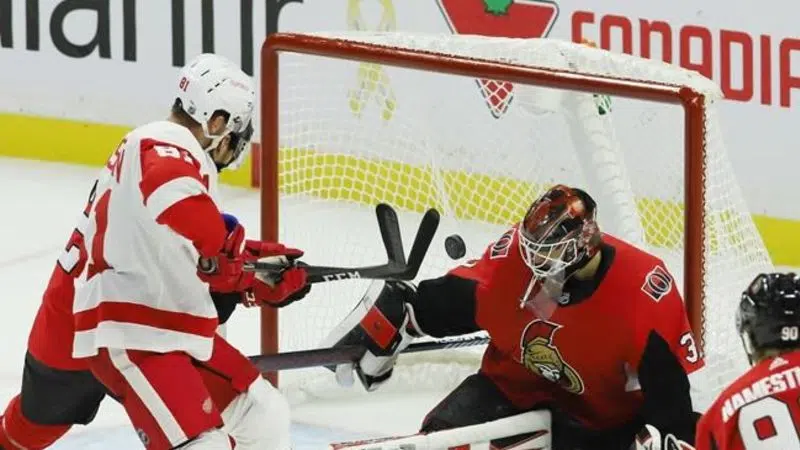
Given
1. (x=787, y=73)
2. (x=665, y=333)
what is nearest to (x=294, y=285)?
(x=665, y=333)

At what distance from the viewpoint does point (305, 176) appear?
17.5 ft

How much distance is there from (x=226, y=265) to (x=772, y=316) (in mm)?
1180

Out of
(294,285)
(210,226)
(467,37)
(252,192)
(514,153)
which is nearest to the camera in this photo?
(210,226)

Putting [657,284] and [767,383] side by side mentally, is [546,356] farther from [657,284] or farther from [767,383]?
[767,383]

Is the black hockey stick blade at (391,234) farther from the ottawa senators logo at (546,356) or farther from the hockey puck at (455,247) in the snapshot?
the ottawa senators logo at (546,356)

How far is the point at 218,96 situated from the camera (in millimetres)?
4078

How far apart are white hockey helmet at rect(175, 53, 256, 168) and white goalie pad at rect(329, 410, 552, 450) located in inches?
22.8

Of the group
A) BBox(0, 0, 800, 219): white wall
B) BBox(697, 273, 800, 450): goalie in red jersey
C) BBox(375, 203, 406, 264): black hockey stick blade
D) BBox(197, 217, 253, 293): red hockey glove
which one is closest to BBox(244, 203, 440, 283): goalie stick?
BBox(375, 203, 406, 264): black hockey stick blade

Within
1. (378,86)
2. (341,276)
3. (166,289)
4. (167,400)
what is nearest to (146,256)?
(166,289)

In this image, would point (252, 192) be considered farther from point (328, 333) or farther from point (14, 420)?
point (14, 420)

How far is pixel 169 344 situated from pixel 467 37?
3.82ft

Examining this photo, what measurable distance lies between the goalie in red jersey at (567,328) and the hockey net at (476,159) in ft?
0.25

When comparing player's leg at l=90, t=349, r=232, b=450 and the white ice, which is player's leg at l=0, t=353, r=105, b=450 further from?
the white ice

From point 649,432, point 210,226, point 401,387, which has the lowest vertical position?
point 401,387
